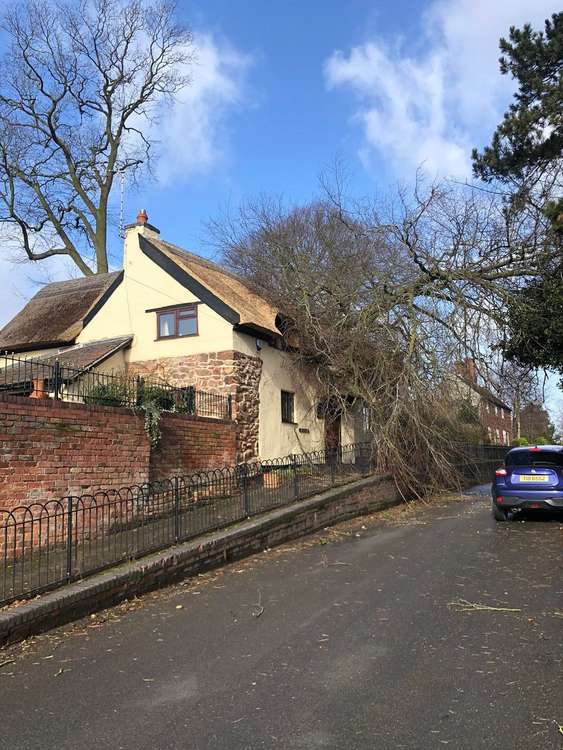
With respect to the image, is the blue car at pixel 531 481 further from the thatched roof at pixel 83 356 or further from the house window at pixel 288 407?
the thatched roof at pixel 83 356

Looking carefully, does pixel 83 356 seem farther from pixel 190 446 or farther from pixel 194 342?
pixel 190 446

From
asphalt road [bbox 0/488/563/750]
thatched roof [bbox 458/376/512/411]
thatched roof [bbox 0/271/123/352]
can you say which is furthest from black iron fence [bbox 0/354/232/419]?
thatched roof [bbox 458/376/512/411]

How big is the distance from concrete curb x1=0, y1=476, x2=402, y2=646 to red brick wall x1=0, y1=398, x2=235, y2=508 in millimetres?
2476

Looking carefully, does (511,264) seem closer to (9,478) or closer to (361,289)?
(361,289)

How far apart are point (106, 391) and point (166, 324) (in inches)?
207

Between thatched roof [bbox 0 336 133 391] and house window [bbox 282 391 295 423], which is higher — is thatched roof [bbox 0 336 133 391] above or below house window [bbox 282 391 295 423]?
above

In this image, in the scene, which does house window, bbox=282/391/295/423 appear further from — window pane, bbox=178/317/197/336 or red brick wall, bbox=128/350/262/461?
window pane, bbox=178/317/197/336

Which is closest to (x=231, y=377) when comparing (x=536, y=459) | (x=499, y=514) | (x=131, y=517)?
(x=131, y=517)

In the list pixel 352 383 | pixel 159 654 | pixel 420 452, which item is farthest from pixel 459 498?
pixel 159 654

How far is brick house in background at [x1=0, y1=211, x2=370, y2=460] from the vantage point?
16.0 meters

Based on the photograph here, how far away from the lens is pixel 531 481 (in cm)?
1177

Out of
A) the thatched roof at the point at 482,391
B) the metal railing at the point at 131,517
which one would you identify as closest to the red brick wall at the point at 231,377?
the metal railing at the point at 131,517

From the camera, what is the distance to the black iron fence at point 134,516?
23.6ft

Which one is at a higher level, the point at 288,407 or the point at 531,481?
the point at 288,407
